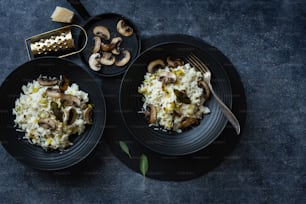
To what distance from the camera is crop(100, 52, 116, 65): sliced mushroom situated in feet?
9.50

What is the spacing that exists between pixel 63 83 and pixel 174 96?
77cm

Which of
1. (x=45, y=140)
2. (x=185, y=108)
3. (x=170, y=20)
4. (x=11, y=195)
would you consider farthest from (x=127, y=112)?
(x=11, y=195)

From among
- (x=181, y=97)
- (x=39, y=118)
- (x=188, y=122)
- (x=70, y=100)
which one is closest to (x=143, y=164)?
(x=188, y=122)

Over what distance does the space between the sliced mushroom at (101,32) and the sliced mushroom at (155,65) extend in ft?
1.26

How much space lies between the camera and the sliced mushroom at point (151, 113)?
9.02ft

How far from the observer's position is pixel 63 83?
2.80 meters

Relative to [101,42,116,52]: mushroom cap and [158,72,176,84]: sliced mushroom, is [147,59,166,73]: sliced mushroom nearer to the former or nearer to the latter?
[158,72,176,84]: sliced mushroom

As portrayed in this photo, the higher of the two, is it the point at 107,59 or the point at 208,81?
the point at 107,59

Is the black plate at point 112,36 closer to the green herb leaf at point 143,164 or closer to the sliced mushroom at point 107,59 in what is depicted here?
the sliced mushroom at point 107,59

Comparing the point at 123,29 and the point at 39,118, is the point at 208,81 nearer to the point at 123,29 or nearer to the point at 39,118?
the point at 123,29

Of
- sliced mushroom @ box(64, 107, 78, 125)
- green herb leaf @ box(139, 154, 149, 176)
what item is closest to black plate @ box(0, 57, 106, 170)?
sliced mushroom @ box(64, 107, 78, 125)

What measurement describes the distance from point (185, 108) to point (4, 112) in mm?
1227

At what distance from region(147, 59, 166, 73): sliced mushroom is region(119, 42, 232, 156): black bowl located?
27 mm

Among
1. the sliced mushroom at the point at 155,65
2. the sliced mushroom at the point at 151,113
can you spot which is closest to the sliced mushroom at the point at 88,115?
the sliced mushroom at the point at 151,113
